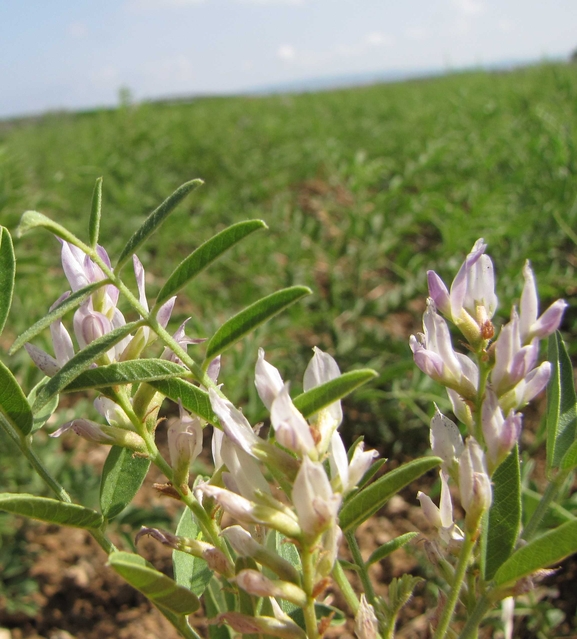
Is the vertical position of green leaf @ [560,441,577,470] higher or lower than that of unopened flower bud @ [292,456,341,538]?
lower

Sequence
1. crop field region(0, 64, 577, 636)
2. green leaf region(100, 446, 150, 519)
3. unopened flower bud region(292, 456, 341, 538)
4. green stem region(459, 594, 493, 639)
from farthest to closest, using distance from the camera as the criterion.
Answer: crop field region(0, 64, 577, 636), green leaf region(100, 446, 150, 519), green stem region(459, 594, 493, 639), unopened flower bud region(292, 456, 341, 538)

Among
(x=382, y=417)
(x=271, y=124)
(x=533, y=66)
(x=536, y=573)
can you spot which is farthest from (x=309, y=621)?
(x=533, y=66)

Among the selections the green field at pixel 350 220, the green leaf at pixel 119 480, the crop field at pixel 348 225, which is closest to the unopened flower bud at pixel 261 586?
the green leaf at pixel 119 480

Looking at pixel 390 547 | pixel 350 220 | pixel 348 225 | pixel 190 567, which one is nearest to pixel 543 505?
pixel 390 547

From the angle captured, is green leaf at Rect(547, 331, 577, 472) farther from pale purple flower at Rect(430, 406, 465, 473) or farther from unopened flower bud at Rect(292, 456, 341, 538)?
unopened flower bud at Rect(292, 456, 341, 538)

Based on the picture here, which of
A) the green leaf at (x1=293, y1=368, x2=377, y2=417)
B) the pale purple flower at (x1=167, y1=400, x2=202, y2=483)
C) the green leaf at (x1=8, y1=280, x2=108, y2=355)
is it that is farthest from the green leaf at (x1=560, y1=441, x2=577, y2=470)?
the green leaf at (x1=8, y1=280, x2=108, y2=355)

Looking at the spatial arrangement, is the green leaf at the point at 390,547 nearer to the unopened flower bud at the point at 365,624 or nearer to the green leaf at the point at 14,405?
the unopened flower bud at the point at 365,624

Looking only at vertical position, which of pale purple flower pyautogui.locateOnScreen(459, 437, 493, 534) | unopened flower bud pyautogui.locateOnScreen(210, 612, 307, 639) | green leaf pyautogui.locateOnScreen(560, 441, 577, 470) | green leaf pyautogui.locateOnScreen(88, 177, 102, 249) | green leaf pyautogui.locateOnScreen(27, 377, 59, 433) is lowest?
unopened flower bud pyautogui.locateOnScreen(210, 612, 307, 639)

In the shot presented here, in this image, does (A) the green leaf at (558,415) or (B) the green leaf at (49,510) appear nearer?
(B) the green leaf at (49,510)
